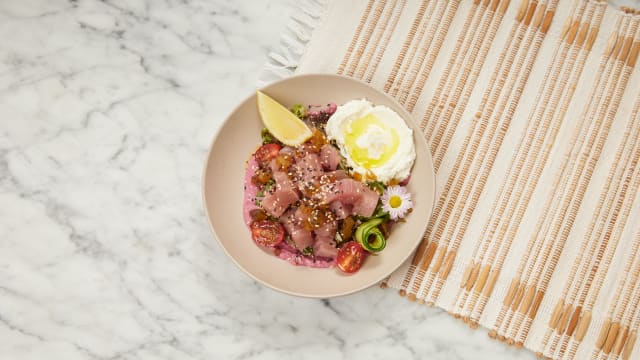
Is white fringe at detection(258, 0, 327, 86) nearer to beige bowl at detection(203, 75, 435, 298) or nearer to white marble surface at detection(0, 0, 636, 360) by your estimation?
white marble surface at detection(0, 0, 636, 360)

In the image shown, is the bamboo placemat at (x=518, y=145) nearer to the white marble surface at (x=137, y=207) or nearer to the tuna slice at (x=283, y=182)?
the white marble surface at (x=137, y=207)

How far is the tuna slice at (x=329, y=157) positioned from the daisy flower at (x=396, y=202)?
212mm

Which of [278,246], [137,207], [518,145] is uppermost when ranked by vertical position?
[518,145]

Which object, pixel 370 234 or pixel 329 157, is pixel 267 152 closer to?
pixel 329 157

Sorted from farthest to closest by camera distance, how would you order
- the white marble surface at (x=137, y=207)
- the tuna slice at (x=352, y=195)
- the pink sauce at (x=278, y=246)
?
the white marble surface at (x=137, y=207) → the pink sauce at (x=278, y=246) → the tuna slice at (x=352, y=195)

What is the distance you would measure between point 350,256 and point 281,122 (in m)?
0.53

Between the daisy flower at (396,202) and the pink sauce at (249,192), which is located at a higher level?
the daisy flower at (396,202)

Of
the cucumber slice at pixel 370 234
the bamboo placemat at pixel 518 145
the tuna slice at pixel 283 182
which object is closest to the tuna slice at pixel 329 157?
the tuna slice at pixel 283 182

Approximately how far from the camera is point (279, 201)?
249 cm

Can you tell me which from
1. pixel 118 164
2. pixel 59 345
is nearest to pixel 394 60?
pixel 118 164

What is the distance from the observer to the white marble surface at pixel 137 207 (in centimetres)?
271

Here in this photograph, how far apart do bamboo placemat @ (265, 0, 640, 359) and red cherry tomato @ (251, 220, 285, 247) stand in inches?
17.6

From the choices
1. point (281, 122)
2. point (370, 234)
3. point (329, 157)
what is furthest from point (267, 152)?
point (370, 234)

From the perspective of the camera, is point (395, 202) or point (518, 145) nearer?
point (395, 202)
